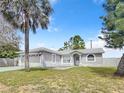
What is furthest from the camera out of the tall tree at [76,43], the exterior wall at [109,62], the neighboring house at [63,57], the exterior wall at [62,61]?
the tall tree at [76,43]

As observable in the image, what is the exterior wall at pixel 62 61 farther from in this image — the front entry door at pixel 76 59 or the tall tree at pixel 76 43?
the tall tree at pixel 76 43

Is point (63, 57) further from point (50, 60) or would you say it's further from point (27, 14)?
point (27, 14)

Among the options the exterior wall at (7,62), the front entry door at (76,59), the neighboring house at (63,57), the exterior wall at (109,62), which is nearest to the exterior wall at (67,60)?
the neighboring house at (63,57)

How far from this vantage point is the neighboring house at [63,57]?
43.1 m

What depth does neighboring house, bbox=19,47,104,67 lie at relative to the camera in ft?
142

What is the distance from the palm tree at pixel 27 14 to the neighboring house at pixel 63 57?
1525 centimetres

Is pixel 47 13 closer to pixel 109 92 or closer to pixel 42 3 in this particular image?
pixel 42 3

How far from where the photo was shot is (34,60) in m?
44.0

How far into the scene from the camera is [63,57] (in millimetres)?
49094

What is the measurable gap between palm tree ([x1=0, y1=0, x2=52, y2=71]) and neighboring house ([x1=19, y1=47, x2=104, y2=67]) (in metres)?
15.2

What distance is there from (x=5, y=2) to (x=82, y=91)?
15.6 meters

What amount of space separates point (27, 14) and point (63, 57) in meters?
23.4

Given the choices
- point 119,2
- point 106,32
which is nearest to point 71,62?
point 106,32

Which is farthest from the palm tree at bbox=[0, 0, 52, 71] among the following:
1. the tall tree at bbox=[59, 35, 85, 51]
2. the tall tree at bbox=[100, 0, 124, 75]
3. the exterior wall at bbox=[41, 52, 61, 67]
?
the tall tree at bbox=[59, 35, 85, 51]
